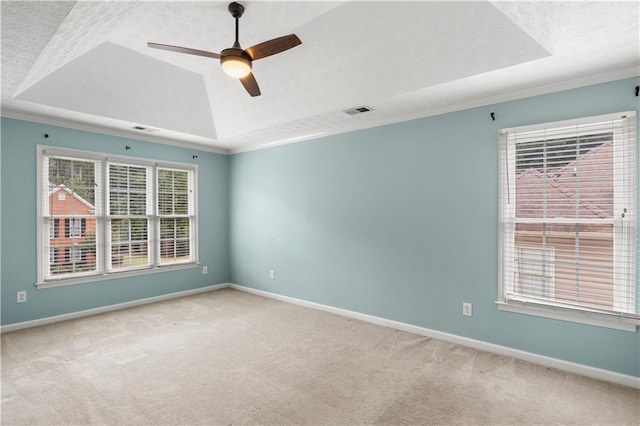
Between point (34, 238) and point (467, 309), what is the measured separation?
16.4ft

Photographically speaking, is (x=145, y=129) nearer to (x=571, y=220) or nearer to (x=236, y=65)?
(x=236, y=65)

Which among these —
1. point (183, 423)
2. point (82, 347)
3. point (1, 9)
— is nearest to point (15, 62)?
point (1, 9)

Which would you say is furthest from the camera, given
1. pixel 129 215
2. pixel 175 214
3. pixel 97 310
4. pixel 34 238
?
pixel 175 214

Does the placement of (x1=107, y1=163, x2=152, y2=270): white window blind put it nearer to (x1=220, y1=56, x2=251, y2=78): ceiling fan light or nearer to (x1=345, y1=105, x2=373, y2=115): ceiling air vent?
(x1=220, y1=56, x2=251, y2=78): ceiling fan light

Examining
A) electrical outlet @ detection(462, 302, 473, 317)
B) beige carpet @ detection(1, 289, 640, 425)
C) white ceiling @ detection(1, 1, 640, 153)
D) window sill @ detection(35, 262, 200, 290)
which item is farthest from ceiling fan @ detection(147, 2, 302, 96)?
window sill @ detection(35, 262, 200, 290)

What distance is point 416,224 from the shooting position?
3674mm

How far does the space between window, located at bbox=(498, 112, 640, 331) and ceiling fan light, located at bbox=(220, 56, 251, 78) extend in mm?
2437

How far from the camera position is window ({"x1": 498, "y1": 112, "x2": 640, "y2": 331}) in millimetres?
2596

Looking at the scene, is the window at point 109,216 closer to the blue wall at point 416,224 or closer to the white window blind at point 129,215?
the white window blind at point 129,215

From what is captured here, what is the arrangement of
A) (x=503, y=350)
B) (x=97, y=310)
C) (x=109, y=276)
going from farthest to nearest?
(x=109, y=276) → (x=97, y=310) → (x=503, y=350)

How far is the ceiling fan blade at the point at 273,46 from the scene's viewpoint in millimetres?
2268

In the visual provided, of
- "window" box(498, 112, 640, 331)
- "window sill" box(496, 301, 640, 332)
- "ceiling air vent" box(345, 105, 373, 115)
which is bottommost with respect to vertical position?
"window sill" box(496, 301, 640, 332)

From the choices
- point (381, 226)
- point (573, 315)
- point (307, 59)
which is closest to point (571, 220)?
point (573, 315)

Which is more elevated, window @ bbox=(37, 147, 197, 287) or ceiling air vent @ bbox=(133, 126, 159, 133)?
ceiling air vent @ bbox=(133, 126, 159, 133)
